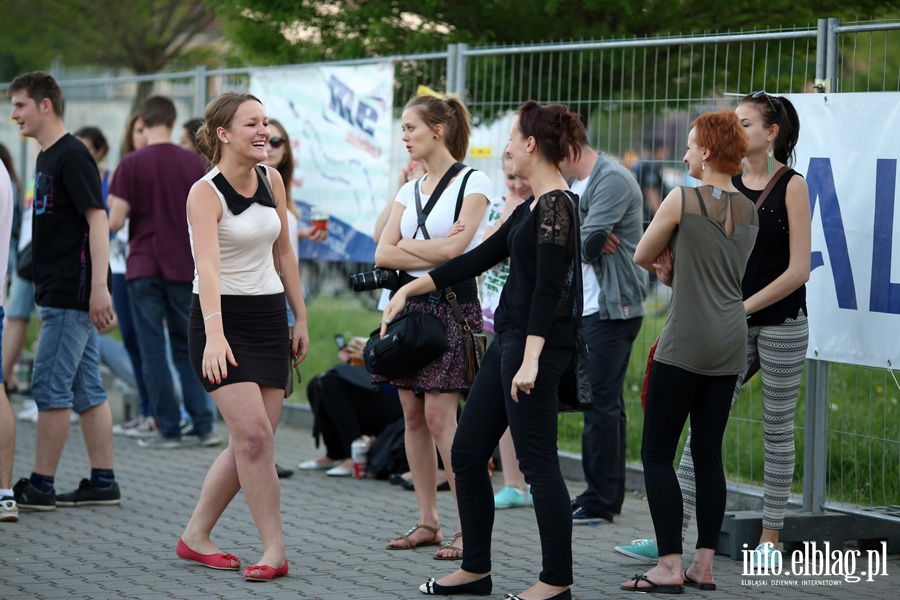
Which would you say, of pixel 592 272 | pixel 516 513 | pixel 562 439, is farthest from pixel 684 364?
pixel 562 439

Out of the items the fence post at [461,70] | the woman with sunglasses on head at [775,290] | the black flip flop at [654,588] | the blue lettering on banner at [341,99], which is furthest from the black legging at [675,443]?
the blue lettering on banner at [341,99]

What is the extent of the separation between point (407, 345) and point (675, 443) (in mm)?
1282

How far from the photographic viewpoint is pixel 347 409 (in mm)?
8195

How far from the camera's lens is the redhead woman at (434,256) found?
576 centimetres

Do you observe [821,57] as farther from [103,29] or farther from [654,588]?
[103,29]


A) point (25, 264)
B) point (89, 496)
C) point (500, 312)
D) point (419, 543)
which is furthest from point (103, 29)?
point (500, 312)

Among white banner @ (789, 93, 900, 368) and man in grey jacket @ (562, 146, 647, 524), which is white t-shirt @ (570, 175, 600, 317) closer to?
man in grey jacket @ (562, 146, 647, 524)

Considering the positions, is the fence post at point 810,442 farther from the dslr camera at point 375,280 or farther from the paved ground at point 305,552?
the dslr camera at point 375,280

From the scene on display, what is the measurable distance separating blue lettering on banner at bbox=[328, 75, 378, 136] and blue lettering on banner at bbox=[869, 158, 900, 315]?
4.31 metres

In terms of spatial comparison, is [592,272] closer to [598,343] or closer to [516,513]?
[598,343]

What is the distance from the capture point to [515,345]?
15.8 ft

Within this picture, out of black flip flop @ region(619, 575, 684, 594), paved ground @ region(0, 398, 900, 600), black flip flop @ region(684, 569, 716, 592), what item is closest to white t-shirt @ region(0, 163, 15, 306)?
paved ground @ region(0, 398, 900, 600)

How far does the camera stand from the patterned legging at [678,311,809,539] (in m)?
5.68

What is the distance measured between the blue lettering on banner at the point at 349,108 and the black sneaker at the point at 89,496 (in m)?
3.50
